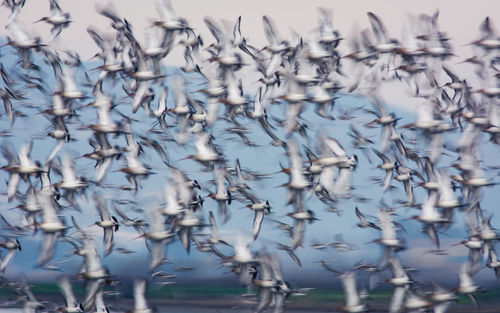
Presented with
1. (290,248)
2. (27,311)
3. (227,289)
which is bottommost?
(227,289)

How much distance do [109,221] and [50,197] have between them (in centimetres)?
86

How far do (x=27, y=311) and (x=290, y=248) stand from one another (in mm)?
3788

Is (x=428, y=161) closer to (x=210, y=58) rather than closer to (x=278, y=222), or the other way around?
(x=278, y=222)

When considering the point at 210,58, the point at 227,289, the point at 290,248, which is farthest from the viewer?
the point at 227,289

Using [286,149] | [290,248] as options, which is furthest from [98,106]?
[290,248]

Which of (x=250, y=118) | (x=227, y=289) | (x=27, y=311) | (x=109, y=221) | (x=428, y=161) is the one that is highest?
(x=250, y=118)

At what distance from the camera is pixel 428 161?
28.1 ft

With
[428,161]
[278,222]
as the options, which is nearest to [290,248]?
[278,222]

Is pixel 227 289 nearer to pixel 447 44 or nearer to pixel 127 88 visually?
pixel 127 88

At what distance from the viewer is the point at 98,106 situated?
331 inches

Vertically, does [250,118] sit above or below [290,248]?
above

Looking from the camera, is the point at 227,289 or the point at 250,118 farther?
the point at 227,289

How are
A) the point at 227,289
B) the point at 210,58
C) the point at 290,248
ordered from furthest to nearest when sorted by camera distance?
the point at 227,289 → the point at 290,248 → the point at 210,58

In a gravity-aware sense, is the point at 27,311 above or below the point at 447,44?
below
